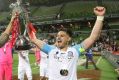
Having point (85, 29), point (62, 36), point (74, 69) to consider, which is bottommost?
point (85, 29)

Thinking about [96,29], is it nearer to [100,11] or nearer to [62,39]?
[100,11]

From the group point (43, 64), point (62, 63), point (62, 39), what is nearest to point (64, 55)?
point (62, 63)

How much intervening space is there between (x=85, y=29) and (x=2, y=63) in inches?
1813

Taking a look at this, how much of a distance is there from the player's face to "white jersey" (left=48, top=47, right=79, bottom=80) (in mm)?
141

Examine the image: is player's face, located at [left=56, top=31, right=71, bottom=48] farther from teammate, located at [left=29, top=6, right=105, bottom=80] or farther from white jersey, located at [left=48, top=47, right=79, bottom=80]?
white jersey, located at [left=48, top=47, right=79, bottom=80]

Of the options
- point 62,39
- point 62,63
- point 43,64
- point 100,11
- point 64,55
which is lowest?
point 43,64

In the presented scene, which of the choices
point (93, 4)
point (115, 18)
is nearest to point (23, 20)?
point (115, 18)

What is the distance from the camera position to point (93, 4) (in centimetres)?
6744

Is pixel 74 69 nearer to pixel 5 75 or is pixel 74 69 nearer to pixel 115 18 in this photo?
pixel 5 75

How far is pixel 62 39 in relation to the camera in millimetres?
7711

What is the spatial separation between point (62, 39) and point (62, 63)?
453 mm

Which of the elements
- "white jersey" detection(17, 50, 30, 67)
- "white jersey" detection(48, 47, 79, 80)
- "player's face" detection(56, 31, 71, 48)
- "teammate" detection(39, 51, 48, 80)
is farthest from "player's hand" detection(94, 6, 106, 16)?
"teammate" detection(39, 51, 48, 80)

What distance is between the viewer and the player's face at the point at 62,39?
769 centimetres

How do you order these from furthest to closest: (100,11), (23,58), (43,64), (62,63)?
(43,64) < (23,58) < (100,11) < (62,63)
